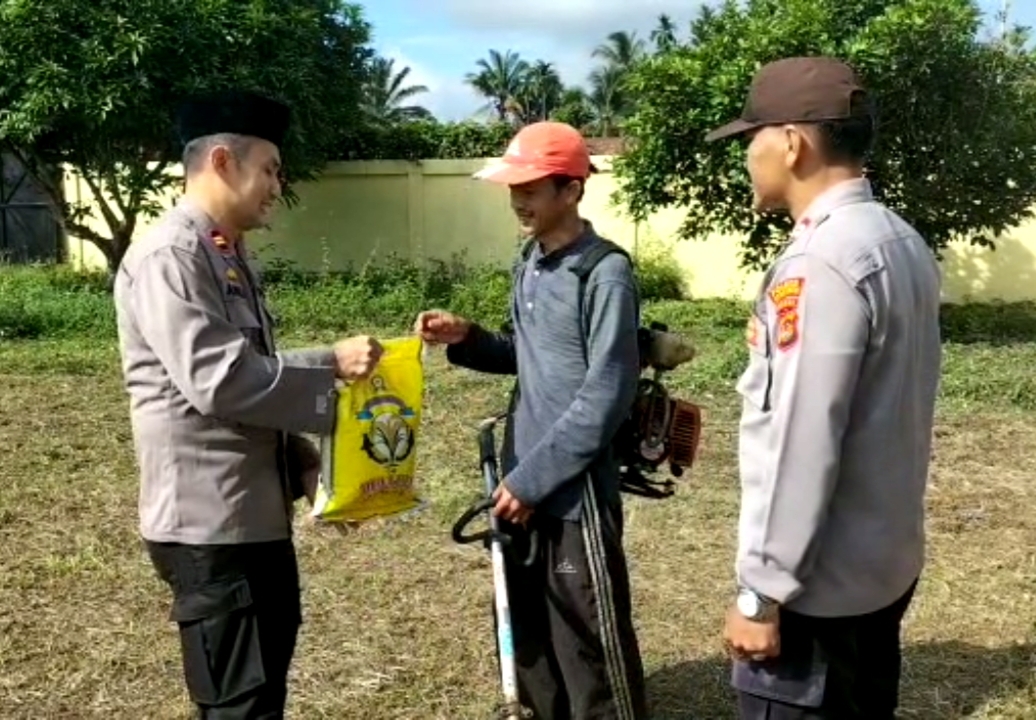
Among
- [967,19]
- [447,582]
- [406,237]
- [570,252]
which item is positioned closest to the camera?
[570,252]

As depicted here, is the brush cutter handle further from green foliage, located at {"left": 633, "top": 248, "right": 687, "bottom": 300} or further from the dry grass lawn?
green foliage, located at {"left": 633, "top": 248, "right": 687, "bottom": 300}

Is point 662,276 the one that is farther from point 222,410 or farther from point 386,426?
point 222,410

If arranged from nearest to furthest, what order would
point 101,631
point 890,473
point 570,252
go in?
point 890,473
point 570,252
point 101,631

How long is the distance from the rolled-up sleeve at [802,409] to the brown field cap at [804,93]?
25cm

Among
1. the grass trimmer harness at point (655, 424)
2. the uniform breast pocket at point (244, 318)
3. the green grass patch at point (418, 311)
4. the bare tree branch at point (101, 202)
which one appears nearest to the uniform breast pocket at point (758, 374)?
the grass trimmer harness at point (655, 424)

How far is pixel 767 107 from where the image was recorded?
206 cm

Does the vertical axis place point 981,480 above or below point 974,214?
below

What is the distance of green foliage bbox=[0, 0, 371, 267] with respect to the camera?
38.2 ft

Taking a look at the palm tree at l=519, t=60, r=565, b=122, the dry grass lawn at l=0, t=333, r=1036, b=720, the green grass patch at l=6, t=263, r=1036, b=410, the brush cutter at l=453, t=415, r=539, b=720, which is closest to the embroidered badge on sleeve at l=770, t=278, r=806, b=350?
the brush cutter at l=453, t=415, r=539, b=720

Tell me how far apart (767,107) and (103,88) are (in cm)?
1079

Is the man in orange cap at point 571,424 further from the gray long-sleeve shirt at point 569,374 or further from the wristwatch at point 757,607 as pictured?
the wristwatch at point 757,607

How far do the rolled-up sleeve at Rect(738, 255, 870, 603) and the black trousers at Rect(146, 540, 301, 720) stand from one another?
1062 mm

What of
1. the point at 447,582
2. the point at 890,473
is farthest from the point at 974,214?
the point at 890,473

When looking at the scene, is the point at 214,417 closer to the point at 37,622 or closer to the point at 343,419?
the point at 343,419
